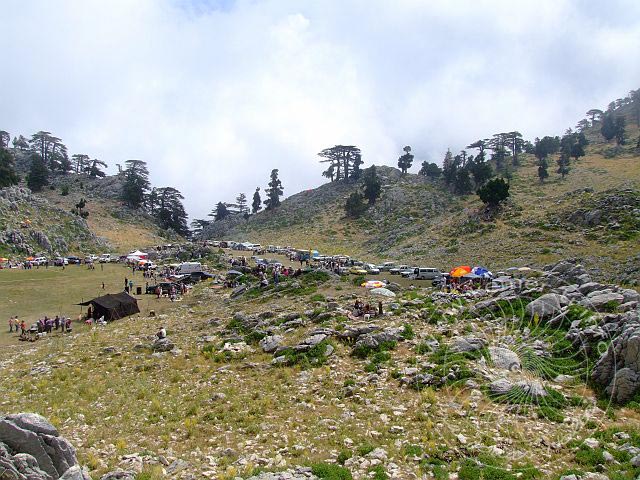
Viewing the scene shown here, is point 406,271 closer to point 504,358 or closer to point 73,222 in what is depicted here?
point 504,358

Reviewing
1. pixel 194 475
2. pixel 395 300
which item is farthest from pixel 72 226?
pixel 194 475

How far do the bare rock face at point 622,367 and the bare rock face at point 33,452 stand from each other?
1456cm

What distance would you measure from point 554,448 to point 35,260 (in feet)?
222

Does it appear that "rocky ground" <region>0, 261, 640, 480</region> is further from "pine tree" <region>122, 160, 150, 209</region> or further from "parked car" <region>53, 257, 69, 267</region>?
"pine tree" <region>122, 160, 150, 209</region>

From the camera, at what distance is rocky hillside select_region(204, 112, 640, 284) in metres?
50.8

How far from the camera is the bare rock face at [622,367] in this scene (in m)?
12.4

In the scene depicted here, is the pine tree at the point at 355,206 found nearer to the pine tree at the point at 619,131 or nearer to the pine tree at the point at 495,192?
the pine tree at the point at 495,192

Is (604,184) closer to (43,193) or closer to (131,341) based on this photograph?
(131,341)

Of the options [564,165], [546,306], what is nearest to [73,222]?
[546,306]

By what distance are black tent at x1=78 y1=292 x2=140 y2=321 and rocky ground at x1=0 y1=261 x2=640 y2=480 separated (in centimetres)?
744

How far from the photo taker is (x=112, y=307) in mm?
31500

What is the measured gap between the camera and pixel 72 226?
7912 centimetres

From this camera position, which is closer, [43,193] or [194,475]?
[194,475]

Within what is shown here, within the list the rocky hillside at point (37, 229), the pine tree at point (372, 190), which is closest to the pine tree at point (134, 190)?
the rocky hillside at point (37, 229)
